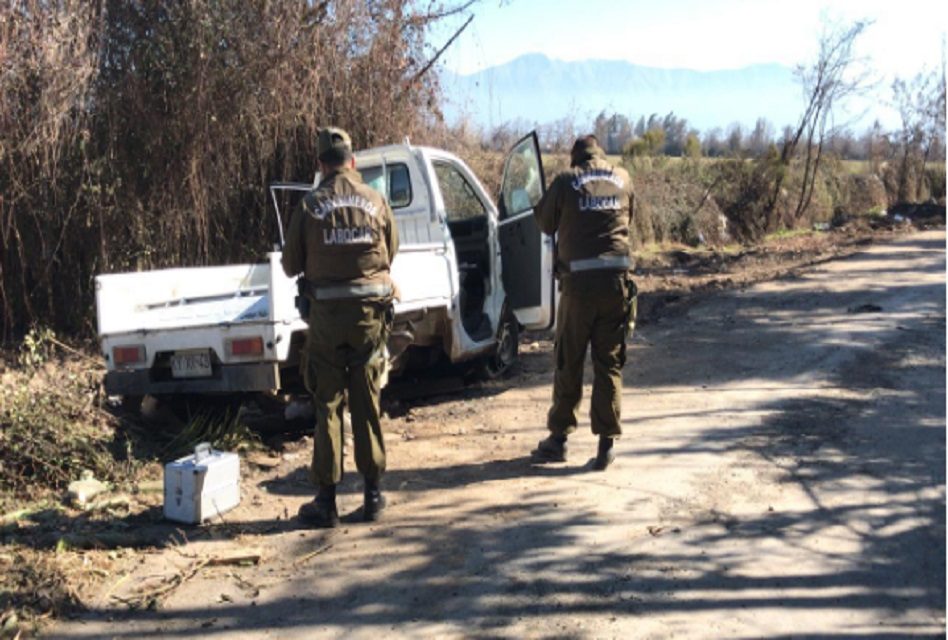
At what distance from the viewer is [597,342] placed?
17.3ft

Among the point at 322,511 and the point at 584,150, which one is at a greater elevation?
the point at 584,150

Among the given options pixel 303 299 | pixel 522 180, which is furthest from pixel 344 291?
pixel 522 180

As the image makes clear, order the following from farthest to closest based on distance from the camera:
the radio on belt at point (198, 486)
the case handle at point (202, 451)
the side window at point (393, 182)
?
the side window at point (393, 182), the case handle at point (202, 451), the radio on belt at point (198, 486)

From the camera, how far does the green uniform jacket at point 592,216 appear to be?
518cm

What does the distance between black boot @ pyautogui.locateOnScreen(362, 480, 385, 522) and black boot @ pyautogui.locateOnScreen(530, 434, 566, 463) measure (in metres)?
1.28

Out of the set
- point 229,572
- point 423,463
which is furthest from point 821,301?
point 229,572

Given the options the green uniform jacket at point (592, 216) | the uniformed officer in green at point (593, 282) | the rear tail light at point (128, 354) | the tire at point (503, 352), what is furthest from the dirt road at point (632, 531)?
the green uniform jacket at point (592, 216)

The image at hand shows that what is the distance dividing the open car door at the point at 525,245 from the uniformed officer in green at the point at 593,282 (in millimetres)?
1907

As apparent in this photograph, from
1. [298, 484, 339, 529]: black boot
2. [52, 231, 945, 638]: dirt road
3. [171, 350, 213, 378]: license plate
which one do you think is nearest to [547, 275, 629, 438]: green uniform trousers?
[52, 231, 945, 638]: dirt road

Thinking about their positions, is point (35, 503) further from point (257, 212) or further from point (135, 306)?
point (257, 212)

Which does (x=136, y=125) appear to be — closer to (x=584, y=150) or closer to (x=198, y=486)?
(x=198, y=486)

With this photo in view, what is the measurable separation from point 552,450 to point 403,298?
5.06 ft

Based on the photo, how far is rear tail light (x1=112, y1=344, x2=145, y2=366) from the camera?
214 inches

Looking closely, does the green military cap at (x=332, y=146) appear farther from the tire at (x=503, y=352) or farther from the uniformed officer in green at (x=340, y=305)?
the tire at (x=503, y=352)
